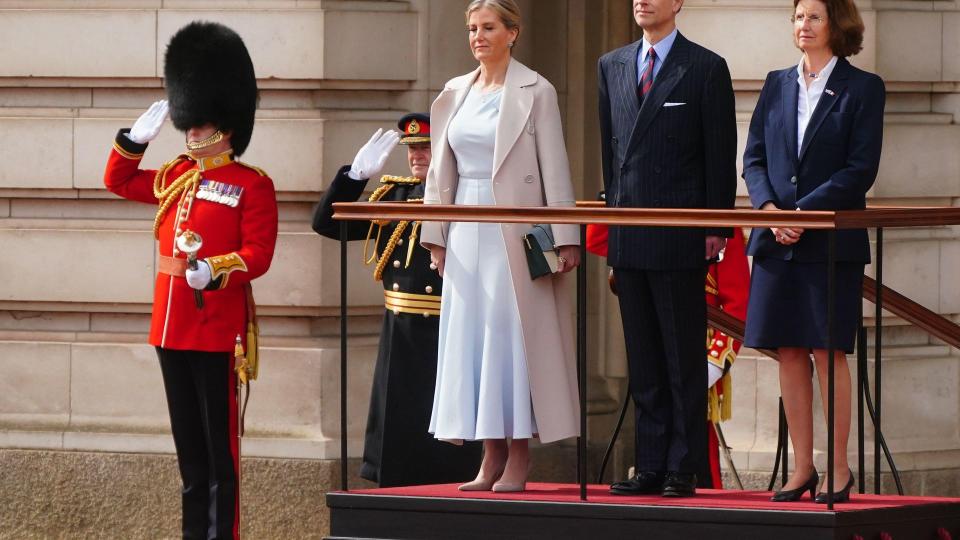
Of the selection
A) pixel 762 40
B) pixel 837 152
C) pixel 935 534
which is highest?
pixel 762 40

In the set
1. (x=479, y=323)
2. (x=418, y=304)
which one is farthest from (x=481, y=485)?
(x=418, y=304)

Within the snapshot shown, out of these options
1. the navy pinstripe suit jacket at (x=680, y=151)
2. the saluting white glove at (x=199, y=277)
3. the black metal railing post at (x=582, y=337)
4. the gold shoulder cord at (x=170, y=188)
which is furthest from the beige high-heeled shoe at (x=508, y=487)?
the gold shoulder cord at (x=170, y=188)

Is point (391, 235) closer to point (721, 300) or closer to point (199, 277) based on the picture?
point (199, 277)

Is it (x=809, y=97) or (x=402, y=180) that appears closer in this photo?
(x=809, y=97)

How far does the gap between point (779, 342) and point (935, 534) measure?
2.91ft

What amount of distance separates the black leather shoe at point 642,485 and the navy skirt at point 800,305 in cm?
56

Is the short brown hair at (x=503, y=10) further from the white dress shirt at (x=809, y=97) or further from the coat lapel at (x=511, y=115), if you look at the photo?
the white dress shirt at (x=809, y=97)

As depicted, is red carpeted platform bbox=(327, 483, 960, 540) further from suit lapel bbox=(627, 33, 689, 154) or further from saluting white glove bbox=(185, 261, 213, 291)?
suit lapel bbox=(627, 33, 689, 154)

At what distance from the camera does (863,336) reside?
7.62 m

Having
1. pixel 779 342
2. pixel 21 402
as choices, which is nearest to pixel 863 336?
pixel 779 342

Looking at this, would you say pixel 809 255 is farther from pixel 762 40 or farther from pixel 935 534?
pixel 762 40

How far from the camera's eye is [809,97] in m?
7.09

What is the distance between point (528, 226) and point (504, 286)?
0.23m

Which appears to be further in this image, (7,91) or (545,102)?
(7,91)
